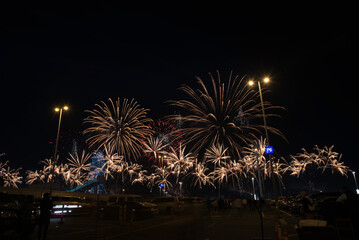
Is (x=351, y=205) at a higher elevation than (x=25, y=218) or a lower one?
higher

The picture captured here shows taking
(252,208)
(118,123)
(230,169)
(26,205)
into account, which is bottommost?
(252,208)

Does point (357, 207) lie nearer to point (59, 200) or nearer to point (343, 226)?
point (343, 226)

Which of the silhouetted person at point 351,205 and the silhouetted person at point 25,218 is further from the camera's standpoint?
the silhouetted person at point 25,218

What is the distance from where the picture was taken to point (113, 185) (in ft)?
297

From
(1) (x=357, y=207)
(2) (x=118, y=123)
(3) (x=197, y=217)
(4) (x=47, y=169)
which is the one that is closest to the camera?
(3) (x=197, y=217)

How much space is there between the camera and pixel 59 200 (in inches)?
993

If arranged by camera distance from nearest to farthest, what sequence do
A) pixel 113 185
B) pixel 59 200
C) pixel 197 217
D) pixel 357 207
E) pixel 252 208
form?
pixel 197 217
pixel 357 207
pixel 59 200
pixel 252 208
pixel 113 185

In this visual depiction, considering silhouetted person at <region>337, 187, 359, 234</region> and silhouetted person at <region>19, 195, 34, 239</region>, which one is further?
silhouetted person at <region>19, 195, 34, 239</region>

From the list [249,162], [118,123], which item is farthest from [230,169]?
[118,123]

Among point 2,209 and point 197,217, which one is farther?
point 2,209

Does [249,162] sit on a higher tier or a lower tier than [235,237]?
higher

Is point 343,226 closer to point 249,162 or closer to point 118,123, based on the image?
point 118,123

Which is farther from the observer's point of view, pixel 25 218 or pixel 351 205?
pixel 25 218

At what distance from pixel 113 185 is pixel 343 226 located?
3494 inches
